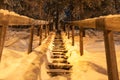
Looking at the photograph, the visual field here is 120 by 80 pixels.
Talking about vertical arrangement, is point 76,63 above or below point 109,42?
below

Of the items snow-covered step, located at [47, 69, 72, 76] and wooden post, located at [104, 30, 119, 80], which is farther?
snow-covered step, located at [47, 69, 72, 76]

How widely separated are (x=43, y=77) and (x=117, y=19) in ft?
9.47

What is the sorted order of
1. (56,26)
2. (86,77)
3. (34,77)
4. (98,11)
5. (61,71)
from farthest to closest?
(56,26), (98,11), (61,71), (86,77), (34,77)

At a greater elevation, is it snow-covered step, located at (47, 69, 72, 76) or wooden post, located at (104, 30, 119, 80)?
wooden post, located at (104, 30, 119, 80)

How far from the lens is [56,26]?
2361 cm

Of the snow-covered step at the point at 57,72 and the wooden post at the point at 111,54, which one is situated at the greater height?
the wooden post at the point at 111,54

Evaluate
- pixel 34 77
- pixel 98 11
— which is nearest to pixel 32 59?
pixel 34 77

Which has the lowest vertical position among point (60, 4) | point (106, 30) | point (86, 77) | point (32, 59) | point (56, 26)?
point (86, 77)

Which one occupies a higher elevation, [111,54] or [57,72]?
[111,54]

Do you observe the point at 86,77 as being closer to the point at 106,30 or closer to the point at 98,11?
the point at 106,30

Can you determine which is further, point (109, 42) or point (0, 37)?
point (0, 37)

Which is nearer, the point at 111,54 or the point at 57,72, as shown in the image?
the point at 111,54

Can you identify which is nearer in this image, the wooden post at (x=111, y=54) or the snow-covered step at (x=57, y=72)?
the wooden post at (x=111, y=54)

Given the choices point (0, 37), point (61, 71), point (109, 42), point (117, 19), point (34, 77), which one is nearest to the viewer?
point (117, 19)
